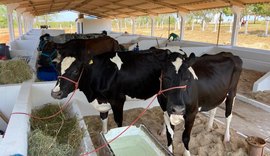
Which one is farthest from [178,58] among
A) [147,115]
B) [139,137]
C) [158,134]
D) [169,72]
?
[147,115]

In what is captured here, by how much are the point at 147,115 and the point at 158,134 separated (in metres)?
0.59

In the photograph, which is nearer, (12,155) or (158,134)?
(12,155)

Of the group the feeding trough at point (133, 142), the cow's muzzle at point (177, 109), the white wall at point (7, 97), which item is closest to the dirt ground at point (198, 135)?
the feeding trough at point (133, 142)

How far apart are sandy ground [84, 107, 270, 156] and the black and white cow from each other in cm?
49

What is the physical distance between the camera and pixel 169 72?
2.24 meters

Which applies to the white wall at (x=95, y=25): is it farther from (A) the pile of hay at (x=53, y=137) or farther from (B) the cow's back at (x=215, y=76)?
(B) the cow's back at (x=215, y=76)

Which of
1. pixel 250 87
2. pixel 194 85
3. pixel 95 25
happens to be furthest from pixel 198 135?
pixel 95 25

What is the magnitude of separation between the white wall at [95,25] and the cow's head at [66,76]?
20725 millimetres

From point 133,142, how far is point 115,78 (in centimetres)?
92

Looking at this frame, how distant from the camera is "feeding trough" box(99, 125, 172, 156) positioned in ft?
6.98

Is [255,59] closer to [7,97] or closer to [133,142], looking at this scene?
[133,142]

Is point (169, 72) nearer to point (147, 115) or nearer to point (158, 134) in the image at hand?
point (158, 134)

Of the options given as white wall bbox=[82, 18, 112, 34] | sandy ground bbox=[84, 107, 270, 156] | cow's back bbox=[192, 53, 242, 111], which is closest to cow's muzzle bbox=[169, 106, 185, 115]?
cow's back bbox=[192, 53, 242, 111]

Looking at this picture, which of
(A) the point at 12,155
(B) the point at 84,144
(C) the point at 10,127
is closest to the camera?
(A) the point at 12,155
